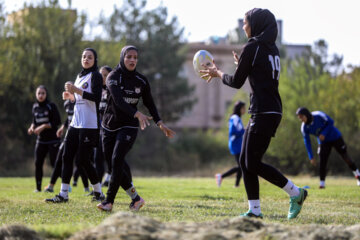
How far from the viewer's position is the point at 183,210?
807 centimetres

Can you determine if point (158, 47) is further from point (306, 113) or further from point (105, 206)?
point (105, 206)

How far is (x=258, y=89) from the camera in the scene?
6.88 meters

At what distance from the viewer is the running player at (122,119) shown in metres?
7.62

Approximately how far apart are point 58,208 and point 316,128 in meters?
8.32

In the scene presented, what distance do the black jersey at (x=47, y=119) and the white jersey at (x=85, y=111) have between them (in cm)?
339

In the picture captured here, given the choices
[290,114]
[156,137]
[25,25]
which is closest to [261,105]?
[290,114]

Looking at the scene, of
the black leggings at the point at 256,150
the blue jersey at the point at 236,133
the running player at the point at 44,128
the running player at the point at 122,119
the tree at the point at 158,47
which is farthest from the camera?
the tree at the point at 158,47

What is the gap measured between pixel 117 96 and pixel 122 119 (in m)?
0.39

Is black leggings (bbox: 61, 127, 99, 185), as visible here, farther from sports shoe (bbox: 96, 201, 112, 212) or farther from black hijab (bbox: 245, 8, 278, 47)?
black hijab (bbox: 245, 8, 278, 47)

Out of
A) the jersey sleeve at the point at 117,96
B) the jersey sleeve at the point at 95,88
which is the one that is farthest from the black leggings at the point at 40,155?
the jersey sleeve at the point at 117,96

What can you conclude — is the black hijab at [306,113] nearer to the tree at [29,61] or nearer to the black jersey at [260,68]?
the black jersey at [260,68]

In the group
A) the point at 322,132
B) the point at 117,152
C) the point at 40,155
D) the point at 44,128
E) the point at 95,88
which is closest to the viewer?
the point at 117,152

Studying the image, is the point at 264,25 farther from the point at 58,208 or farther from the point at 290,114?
the point at 290,114

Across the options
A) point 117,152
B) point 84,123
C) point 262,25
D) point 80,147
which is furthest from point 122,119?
point 262,25
